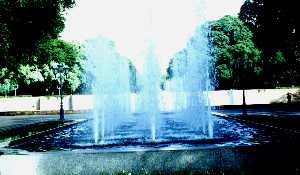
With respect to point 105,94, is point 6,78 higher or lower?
higher

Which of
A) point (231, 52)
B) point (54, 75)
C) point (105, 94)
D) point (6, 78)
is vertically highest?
point (231, 52)

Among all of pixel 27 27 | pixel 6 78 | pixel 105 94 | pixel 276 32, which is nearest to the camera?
pixel 27 27

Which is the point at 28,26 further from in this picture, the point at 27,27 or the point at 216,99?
the point at 216,99

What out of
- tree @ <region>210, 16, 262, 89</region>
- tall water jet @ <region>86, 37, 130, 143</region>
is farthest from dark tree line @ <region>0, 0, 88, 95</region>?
tree @ <region>210, 16, 262, 89</region>

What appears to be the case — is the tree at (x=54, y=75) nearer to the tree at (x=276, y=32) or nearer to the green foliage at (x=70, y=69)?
the green foliage at (x=70, y=69)

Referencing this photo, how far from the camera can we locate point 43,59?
1026 inches

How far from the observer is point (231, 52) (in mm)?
50219

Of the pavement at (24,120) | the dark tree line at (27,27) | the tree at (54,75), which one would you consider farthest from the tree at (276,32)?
the tree at (54,75)

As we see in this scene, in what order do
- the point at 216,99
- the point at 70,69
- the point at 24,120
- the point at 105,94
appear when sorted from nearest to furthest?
the point at 105,94, the point at 24,120, the point at 216,99, the point at 70,69

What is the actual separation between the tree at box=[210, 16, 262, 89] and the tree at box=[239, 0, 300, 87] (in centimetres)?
178

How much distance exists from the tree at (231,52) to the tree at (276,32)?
1.78 m

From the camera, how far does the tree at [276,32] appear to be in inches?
832

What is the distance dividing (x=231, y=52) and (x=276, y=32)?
70.4ft

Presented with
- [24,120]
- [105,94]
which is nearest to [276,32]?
[105,94]
